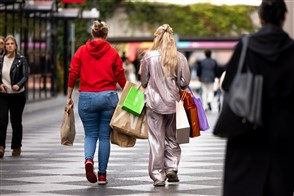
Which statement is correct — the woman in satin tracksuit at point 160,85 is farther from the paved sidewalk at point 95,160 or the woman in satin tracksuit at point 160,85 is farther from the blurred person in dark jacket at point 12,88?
the blurred person in dark jacket at point 12,88

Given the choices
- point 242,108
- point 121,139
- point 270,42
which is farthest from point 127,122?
point 242,108

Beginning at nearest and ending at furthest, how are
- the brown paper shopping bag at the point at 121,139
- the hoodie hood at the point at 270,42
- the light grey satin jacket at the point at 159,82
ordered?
the hoodie hood at the point at 270,42, the light grey satin jacket at the point at 159,82, the brown paper shopping bag at the point at 121,139

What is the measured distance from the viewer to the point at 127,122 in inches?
480

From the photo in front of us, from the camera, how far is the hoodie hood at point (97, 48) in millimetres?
12211

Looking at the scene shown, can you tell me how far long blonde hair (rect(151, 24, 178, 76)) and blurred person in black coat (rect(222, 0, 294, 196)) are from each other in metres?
5.94

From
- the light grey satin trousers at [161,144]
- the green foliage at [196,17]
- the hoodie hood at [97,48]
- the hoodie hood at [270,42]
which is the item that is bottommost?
the green foliage at [196,17]

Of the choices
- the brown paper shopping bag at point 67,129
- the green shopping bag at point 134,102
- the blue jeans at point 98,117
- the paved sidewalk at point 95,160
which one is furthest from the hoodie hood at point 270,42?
the brown paper shopping bag at point 67,129

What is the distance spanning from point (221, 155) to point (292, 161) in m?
10.9

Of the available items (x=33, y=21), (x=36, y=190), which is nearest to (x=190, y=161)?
(x=36, y=190)

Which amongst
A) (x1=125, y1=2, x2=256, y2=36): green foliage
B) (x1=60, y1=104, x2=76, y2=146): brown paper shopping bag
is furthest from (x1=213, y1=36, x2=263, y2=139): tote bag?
(x1=125, y1=2, x2=256, y2=36): green foliage

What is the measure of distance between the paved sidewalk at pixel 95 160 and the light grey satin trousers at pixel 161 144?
0.20 m

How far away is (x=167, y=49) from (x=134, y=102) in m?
0.69

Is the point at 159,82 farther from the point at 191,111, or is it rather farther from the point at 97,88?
the point at 97,88

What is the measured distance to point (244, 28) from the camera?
241 ft
